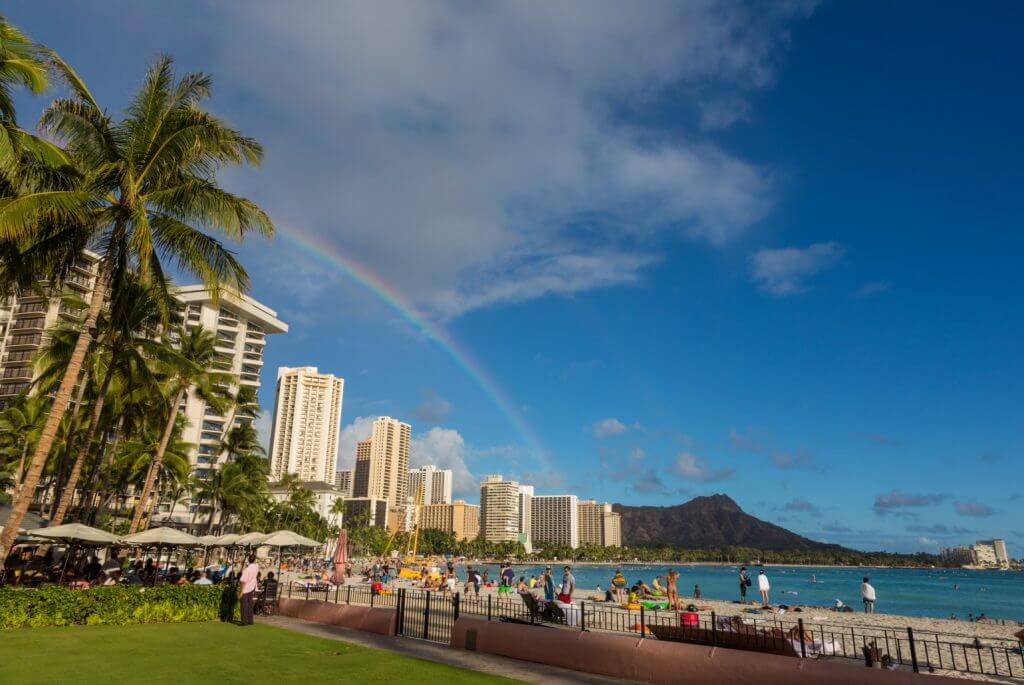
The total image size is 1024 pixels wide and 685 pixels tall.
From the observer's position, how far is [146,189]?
17734mm

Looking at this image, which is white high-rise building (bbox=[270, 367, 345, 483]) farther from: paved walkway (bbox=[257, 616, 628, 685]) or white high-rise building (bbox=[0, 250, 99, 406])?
paved walkway (bbox=[257, 616, 628, 685])

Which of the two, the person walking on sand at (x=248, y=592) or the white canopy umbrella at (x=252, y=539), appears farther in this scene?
the white canopy umbrella at (x=252, y=539)

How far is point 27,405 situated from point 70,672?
1971 inches

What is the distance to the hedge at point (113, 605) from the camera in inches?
549

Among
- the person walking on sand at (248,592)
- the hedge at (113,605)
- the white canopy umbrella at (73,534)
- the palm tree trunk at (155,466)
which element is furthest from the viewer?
the palm tree trunk at (155,466)

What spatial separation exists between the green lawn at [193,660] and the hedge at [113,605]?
0.40 meters

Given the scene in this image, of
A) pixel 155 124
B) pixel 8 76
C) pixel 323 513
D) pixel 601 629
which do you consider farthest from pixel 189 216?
pixel 323 513

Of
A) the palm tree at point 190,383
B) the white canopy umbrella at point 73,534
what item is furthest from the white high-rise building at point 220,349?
A: the white canopy umbrella at point 73,534

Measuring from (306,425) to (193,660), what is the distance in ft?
594

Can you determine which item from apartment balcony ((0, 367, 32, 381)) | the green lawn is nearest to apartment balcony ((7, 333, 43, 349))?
apartment balcony ((0, 367, 32, 381))

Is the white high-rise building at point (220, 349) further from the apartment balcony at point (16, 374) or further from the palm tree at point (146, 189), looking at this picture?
the palm tree at point (146, 189)

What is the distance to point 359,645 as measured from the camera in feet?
45.6

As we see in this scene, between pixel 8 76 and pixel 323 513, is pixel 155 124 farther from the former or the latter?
pixel 323 513

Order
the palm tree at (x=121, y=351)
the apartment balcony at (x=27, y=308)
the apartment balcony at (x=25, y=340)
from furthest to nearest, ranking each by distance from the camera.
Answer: the apartment balcony at (x=27, y=308), the apartment balcony at (x=25, y=340), the palm tree at (x=121, y=351)
